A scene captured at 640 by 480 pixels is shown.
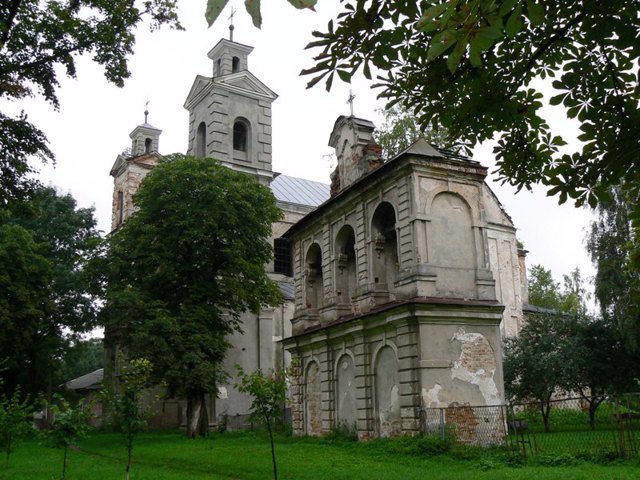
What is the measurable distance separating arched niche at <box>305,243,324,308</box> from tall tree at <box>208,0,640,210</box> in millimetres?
18120

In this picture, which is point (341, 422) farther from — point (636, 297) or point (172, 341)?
point (636, 297)

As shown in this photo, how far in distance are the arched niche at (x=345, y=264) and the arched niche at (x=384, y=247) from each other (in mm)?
1547

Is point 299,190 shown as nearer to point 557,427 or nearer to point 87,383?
point 87,383

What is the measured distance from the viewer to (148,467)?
57.1 ft

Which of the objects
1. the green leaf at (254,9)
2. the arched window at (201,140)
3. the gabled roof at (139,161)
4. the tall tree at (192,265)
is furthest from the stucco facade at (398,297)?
the gabled roof at (139,161)

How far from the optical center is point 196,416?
2595 cm

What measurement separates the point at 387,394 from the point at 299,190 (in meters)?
25.2

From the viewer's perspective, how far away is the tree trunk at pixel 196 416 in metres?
25.7

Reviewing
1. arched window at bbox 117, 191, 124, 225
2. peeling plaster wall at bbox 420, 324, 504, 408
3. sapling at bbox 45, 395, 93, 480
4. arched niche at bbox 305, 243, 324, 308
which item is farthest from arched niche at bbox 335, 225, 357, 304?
arched window at bbox 117, 191, 124, 225

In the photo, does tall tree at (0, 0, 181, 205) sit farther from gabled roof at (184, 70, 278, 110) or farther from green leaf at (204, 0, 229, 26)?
gabled roof at (184, 70, 278, 110)

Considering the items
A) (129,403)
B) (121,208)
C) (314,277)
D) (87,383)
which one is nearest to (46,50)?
(129,403)

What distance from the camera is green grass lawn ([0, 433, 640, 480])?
12.7 m

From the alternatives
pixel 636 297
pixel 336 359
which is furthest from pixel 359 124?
pixel 636 297

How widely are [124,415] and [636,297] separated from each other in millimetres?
11651
